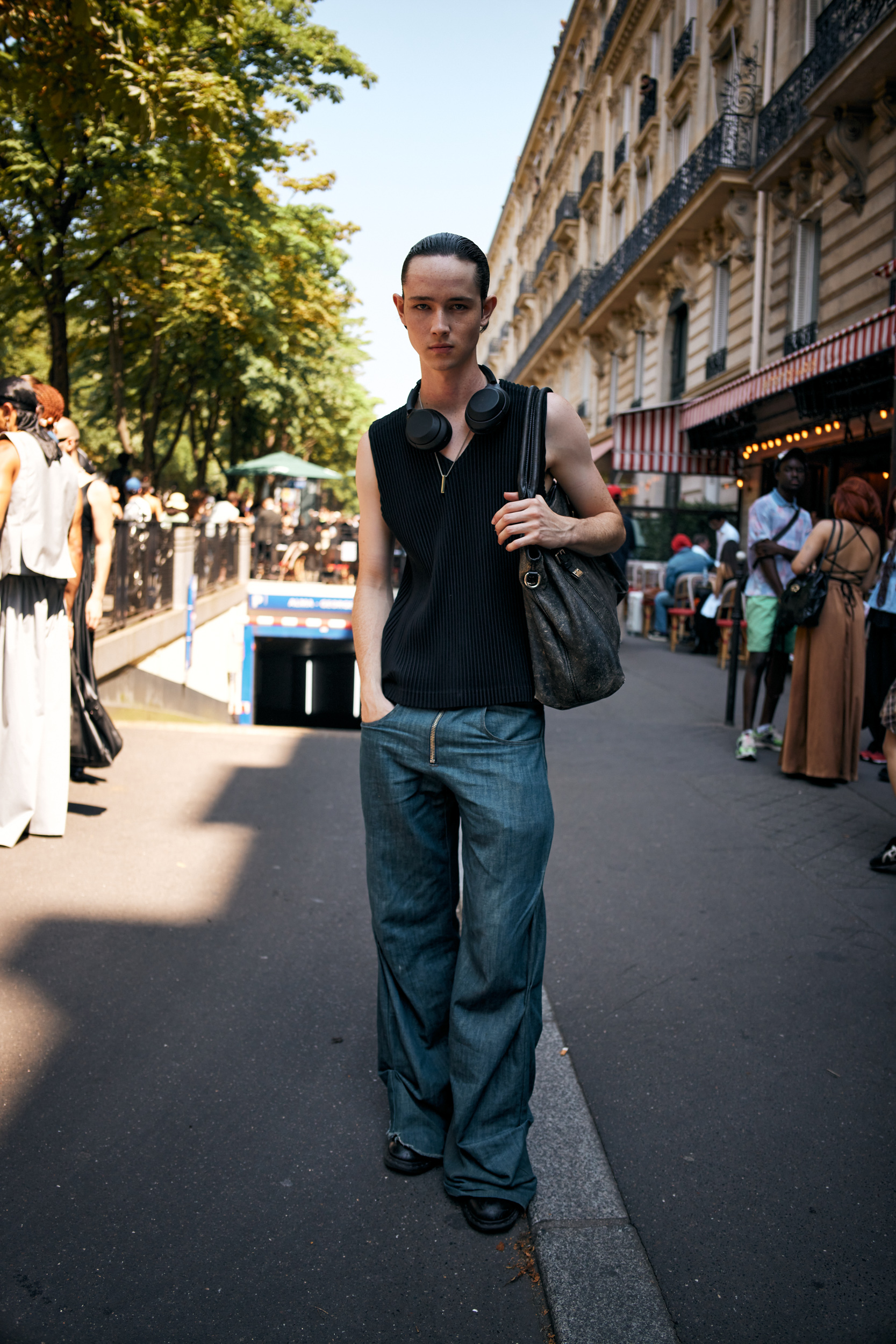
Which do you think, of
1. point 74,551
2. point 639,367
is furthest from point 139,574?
point 639,367

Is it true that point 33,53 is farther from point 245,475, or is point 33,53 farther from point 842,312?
point 245,475

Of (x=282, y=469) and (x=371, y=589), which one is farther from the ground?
(x=282, y=469)

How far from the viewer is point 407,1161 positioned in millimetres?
2615

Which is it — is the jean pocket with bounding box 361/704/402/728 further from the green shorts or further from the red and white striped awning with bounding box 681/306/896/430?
the red and white striped awning with bounding box 681/306/896/430

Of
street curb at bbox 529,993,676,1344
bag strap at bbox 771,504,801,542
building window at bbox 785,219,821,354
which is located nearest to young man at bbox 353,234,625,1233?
street curb at bbox 529,993,676,1344

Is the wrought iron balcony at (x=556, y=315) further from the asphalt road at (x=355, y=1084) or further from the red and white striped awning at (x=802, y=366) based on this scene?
the asphalt road at (x=355, y=1084)

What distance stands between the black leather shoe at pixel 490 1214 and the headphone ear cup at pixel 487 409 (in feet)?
5.50

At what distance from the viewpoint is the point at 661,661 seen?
47.5ft

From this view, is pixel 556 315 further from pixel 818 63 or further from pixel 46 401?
pixel 46 401

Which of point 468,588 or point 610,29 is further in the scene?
point 610,29

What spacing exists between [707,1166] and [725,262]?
68.5 ft

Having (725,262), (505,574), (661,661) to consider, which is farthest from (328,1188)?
(725,262)

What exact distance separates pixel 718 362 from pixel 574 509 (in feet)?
66.3

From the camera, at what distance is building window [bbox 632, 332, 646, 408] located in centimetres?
2755
